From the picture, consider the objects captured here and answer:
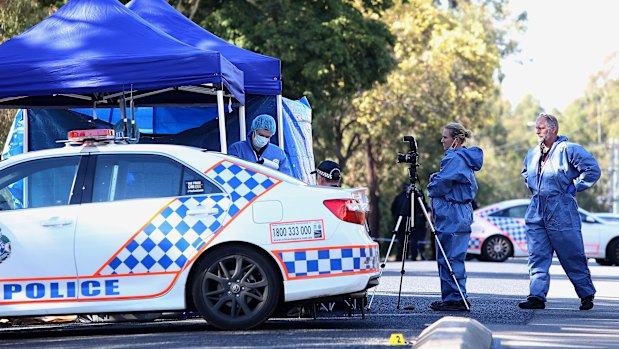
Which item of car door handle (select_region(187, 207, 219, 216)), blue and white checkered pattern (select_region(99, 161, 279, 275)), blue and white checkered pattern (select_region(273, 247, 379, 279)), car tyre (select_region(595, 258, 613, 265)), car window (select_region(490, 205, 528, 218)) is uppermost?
car window (select_region(490, 205, 528, 218))

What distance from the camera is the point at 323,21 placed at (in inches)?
1107

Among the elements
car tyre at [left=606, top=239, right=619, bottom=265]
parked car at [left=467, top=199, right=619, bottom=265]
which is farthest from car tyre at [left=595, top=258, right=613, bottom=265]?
car tyre at [left=606, top=239, right=619, bottom=265]

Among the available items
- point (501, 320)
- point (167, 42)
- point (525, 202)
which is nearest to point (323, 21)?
point (525, 202)

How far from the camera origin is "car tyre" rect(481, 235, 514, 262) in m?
27.0

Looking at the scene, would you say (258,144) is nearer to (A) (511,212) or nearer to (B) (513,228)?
(B) (513,228)

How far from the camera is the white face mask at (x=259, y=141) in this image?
470 inches

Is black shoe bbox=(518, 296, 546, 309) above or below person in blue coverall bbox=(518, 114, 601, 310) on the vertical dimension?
below

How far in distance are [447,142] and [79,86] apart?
137 inches

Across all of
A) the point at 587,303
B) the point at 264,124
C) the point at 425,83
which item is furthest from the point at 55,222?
the point at 425,83

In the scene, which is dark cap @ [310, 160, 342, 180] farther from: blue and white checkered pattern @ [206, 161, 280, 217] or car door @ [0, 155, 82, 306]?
car door @ [0, 155, 82, 306]

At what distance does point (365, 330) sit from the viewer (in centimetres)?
955

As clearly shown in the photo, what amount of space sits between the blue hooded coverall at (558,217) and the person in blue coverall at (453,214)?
2.55ft

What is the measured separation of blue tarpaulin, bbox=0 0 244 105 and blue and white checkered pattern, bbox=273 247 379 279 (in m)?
2.77

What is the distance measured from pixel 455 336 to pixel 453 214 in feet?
12.0
